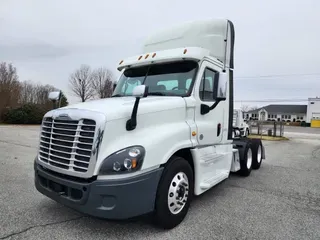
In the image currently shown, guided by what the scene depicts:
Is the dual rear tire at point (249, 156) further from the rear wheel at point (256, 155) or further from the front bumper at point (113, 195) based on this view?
the front bumper at point (113, 195)

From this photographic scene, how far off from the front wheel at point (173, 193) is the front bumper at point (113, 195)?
139mm

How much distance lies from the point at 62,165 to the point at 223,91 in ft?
8.48

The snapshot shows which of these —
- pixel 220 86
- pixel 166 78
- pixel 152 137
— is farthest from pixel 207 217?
pixel 166 78

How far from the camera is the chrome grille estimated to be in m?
2.90

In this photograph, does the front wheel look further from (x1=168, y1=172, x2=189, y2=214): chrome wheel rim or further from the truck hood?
the truck hood

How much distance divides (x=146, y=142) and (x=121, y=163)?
40 cm

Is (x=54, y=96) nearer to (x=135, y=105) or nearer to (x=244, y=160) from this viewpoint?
(x=135, y=105)

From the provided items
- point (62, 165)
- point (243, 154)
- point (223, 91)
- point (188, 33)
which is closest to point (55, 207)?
point (62, 165)

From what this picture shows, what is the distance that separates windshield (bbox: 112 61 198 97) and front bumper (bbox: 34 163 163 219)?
4.85 ft

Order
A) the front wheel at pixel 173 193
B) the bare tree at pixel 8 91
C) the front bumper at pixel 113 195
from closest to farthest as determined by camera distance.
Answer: the front bumper at pixel 113 195, the front wheel at pixel 173 193, the bare tree at pixel 8 91

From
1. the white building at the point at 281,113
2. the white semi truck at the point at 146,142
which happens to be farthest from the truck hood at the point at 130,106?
the white building at the point at 281,113

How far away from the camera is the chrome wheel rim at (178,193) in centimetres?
337

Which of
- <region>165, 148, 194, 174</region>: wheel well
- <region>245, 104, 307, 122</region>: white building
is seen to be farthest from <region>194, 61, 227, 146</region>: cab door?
<region>245, 104, 307, 122</region>: white building

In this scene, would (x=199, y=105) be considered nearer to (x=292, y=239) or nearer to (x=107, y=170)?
(x=107, y=170)
